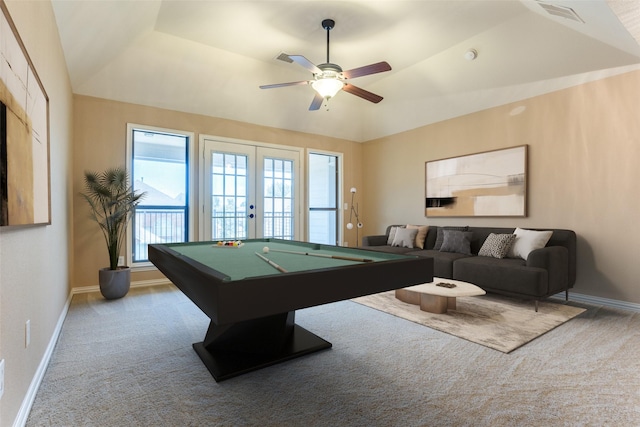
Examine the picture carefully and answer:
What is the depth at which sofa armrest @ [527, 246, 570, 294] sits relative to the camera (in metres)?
3.29

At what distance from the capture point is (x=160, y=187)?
4742 mm

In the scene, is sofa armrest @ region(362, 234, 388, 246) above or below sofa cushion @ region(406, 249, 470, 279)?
above

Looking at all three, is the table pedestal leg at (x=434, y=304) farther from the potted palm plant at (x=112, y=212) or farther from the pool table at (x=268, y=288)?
the potted palm plant at (x=112, y=212)

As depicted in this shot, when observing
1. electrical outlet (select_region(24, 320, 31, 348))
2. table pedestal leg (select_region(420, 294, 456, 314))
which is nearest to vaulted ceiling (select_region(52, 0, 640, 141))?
electrical outlet (select_region(24, 320, 31, 348))

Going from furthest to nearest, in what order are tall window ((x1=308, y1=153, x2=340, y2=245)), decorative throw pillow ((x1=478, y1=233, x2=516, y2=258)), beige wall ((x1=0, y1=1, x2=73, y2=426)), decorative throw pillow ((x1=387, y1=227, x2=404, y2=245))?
tall window ((x1=308, y1=153, x2=340, y2=245)) → decorative throw pillow ((x1=387, y1=227, x2=404, y2=245)) → decorative throw pillow ((x1=478, y1=233, x2=516, y2=258)) → beige wall ((x1=0, y1=1, x2=73, y2=426))

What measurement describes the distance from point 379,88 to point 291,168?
6.73 feet

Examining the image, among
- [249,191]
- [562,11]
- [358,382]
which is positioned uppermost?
[562,11]

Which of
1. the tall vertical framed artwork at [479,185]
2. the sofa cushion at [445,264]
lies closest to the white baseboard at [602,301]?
the tall vertical framed artwork at [479,185]

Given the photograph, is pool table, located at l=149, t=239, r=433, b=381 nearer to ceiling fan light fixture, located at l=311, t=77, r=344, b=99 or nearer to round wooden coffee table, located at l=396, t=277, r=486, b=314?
round wooden coffee table, located at l=396, t=277, r=486, b=314

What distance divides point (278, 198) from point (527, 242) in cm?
376

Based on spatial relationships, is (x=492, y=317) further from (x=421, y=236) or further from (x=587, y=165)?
(x=587, y=165)

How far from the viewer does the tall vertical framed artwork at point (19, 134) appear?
128 cm

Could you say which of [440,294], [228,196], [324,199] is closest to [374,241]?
[324,199]

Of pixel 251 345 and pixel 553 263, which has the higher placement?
pixel 553 263
